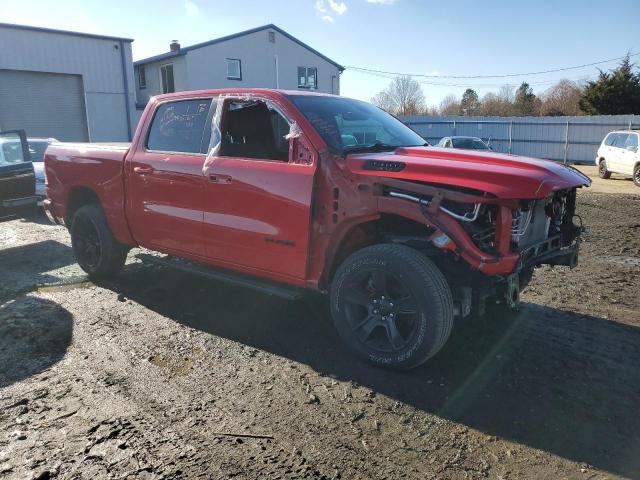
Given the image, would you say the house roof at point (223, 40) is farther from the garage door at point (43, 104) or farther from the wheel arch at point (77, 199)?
the wheel arch at point (77, 199)

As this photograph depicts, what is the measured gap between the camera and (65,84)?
2409cm

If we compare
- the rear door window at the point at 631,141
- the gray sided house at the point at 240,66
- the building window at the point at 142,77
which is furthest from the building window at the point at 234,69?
the rear door window at the point at 631,141

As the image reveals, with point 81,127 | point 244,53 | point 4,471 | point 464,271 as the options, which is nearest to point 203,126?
point 464,271

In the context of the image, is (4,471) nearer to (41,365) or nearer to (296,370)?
(41,365)

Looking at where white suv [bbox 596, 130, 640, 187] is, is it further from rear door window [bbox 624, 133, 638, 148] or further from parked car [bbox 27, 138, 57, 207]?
parked car [bbox 27, 138, 57, 207]

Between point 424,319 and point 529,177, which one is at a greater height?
point 529,177

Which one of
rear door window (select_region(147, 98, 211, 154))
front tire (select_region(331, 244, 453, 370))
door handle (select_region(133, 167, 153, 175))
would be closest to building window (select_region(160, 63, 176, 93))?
rear door window (select_region(147, 98, 211, 154))

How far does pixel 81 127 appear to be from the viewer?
81.4 feet

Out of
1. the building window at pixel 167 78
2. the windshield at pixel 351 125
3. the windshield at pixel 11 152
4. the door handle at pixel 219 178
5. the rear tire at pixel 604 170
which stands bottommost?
the rear tire at pixel 604 170

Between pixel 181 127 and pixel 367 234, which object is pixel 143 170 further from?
pixel 367 234

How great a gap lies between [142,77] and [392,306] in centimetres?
3322

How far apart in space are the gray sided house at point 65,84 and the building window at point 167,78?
17.4ft

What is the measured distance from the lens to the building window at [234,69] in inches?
1247

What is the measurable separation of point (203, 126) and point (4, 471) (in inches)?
123
